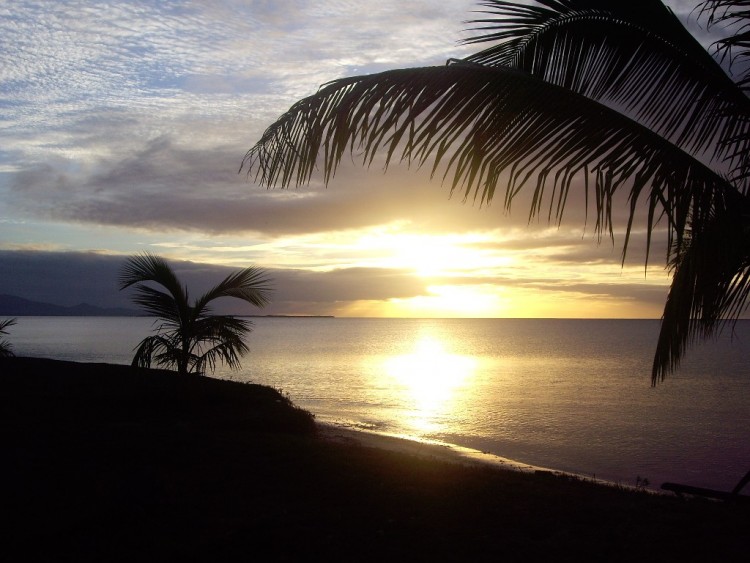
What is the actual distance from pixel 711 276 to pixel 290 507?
14.9 feet

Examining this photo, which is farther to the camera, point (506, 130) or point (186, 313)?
point (186, 313)

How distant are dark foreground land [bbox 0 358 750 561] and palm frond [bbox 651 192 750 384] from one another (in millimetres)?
1987

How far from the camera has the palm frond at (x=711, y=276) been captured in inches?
131

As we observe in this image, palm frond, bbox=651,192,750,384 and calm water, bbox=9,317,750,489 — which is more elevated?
palm frond, bbox=651,192,750,384

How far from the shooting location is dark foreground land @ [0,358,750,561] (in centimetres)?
527

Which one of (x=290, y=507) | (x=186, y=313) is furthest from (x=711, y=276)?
(x=186, y=313)

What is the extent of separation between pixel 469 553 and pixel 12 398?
11144 mm

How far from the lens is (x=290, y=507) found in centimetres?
641

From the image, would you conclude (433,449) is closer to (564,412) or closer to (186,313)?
(186,313)

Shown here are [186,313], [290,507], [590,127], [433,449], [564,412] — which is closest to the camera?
[590,127]

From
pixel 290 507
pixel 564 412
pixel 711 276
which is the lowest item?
pixel 564 412

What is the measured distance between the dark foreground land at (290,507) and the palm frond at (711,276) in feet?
6.52

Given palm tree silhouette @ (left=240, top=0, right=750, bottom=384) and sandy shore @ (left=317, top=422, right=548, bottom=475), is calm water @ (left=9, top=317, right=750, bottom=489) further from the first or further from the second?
palm tree silhouette @ (left=240, top=0, right=750, bottom=384)

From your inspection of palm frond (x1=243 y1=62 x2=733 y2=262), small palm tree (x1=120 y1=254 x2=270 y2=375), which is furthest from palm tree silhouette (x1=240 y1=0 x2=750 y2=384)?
small palm tree (x1=120 y1=254 x2=270 y2=375)
